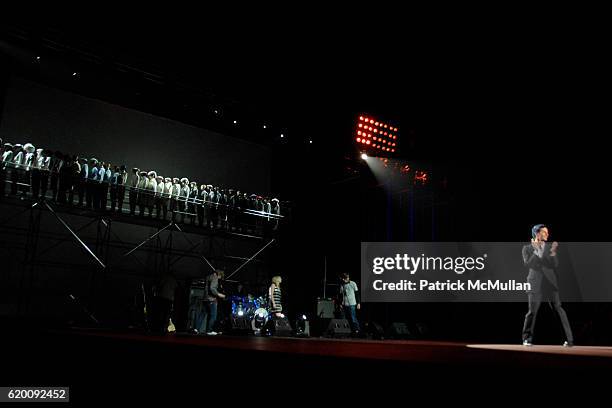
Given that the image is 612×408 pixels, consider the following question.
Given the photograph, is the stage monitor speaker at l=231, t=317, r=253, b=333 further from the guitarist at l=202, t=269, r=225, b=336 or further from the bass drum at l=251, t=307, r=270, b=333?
the guitarist at l=202, t=269, r=225, b=336

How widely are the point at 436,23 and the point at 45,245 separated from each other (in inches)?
383

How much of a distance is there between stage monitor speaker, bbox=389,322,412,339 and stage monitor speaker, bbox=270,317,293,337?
2130mm

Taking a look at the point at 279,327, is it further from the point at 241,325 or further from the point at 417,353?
the point at 417,353

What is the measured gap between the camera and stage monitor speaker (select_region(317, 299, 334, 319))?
39.0ft

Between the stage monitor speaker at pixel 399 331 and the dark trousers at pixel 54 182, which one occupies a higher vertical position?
the dark trousers at pixel 54 182

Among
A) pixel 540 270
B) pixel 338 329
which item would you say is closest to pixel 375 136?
pixel 338 329

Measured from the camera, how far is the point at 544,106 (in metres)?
9.22

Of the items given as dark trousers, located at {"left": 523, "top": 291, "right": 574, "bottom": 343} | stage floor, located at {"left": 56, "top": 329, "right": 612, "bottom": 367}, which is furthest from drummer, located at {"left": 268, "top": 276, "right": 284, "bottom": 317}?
stage floor, located at {"left": 56, "top": 329, "right": 612, "bottom": 367}

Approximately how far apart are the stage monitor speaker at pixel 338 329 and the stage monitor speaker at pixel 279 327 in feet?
2.64

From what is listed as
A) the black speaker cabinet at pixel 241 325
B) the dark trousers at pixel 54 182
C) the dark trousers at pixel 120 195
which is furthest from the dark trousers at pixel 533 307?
the dark trousers at pixel 54 182

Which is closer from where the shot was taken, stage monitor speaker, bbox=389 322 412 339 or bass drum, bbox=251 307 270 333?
bass drum, bbox=251 307 270 333

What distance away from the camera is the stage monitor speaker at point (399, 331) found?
36.0ft

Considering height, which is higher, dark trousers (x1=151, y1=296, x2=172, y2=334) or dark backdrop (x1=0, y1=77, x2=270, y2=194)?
dark backdrop (x1=0, y1=77, x2=270, y2=194)

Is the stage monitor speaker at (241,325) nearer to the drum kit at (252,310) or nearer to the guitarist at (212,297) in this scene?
the drum kit at (252,310)
